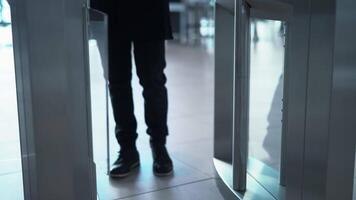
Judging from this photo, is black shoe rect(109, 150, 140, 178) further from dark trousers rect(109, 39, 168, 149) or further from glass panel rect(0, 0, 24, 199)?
glass panel rect(0, 0, 24, 199)

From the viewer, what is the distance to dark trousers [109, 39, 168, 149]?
171 cm

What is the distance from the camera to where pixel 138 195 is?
1.60 metres

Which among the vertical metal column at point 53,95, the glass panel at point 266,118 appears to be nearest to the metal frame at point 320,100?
the glass panel at point 266,118

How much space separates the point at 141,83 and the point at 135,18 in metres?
0.25

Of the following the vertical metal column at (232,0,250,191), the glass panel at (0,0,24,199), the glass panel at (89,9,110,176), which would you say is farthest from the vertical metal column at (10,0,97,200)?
the vertical metal column at (232,0,250,191)

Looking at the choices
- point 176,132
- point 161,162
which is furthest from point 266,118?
point 161,162

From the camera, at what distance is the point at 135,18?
65.7 inches

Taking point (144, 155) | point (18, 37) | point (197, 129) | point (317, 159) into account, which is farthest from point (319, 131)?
point (197, 129)

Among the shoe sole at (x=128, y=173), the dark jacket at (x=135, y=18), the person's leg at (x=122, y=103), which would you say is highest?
the dark jacket at (x=135, y=18)

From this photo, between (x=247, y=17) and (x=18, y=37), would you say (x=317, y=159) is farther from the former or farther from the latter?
(x=18, y=37)

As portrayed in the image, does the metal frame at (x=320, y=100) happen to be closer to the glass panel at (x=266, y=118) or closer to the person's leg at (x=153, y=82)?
the glass panel at (x=266, y=118)

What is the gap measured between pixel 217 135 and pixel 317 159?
770 millimetres

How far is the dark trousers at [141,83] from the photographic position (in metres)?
1.71

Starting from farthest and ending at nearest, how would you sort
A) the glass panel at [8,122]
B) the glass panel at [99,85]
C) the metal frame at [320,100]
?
1. the glass panel at [99,85]
2. the glass panel at [8,122]
3. the metal frame at [320,100]
